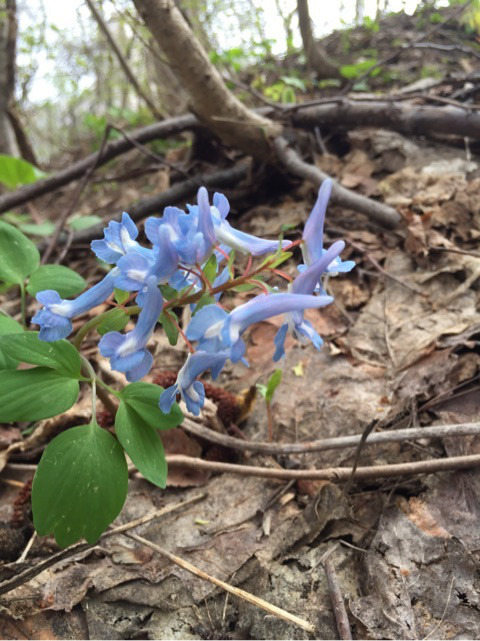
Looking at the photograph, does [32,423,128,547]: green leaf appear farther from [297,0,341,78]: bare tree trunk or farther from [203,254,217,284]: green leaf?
[297,0,341,78]: bare tree trunk

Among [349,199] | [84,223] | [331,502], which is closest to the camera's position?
[331,502]

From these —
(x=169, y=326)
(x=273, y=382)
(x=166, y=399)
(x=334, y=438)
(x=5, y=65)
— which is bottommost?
(x=334, y=438)

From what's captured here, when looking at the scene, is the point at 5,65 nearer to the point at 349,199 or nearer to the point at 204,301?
the point at 349,199

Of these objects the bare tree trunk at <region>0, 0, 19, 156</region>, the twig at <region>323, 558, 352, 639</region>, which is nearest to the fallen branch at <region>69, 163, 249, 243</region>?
the twig at <region>323, 558, 352, 639</region>

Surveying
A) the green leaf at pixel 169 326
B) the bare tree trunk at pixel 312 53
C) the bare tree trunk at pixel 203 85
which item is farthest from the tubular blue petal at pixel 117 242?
the bare tree trunk at pixel 312 53

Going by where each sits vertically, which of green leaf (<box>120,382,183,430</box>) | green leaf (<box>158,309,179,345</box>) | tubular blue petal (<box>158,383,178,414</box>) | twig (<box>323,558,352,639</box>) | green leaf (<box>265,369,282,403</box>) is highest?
green leaf (<box>158,309,179,345</box>)

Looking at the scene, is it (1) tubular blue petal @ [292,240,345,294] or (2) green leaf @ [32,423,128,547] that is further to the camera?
(2) green leaf @ [32,423,128,547]

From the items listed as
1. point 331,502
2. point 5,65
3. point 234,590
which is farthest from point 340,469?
point 5,65
